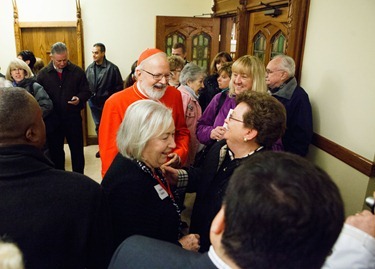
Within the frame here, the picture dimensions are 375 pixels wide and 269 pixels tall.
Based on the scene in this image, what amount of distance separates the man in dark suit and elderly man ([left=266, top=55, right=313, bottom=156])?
1967mm

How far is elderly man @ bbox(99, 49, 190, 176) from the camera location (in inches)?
77.2

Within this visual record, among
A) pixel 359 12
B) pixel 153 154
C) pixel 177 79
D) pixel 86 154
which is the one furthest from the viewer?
pixel 86 154

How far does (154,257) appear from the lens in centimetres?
79

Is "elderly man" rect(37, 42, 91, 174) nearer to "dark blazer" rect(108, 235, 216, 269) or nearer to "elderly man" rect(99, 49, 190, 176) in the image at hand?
"elderly man" rect(99, 49, 190, 176)

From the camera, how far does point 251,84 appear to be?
226 centimetres

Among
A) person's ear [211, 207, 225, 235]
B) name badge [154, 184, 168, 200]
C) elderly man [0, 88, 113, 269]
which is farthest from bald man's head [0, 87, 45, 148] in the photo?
person's ear [211, 207, 225, 235]

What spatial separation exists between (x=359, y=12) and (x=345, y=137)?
0.88 meters

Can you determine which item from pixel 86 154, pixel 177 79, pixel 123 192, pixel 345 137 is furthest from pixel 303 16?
pixel 86 154

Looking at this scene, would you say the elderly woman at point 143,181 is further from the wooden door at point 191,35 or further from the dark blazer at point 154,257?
the wooden door at point 191,35

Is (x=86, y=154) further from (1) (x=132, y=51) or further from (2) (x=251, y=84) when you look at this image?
(2) (x=251, y=84)

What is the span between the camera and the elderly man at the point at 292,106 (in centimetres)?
252

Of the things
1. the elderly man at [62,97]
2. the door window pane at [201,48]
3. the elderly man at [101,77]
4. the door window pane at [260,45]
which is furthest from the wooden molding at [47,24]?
the door window pane at [260,45]

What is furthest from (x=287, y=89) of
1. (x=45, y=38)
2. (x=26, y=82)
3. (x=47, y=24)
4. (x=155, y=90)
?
(x=45, y=38)

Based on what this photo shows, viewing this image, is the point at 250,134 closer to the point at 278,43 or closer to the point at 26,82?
the point at 278,43
